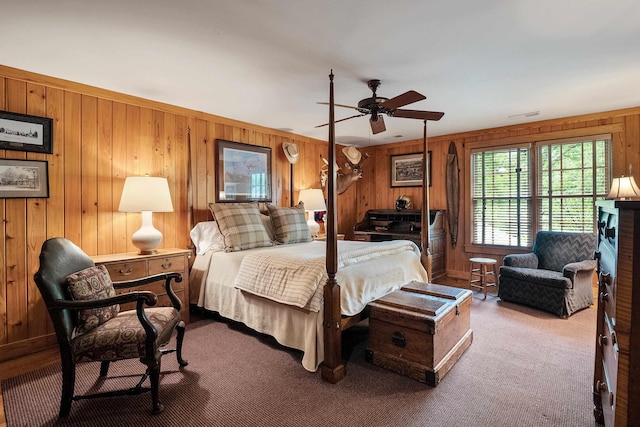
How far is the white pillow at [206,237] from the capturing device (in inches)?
139

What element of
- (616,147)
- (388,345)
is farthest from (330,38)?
(616,147)

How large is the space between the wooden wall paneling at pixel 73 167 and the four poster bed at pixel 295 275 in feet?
3.62

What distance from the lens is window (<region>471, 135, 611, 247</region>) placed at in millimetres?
4055

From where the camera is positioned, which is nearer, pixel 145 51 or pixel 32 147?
pixel 145 51

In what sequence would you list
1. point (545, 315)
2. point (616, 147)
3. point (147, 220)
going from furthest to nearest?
point (616, 147) → point (545, 315) → point (147, 220)

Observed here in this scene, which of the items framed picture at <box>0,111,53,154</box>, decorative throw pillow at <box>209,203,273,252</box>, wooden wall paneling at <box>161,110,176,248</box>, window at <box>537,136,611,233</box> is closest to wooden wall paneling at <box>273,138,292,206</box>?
decorative throw pillow at <box>209,203,273,252</box>

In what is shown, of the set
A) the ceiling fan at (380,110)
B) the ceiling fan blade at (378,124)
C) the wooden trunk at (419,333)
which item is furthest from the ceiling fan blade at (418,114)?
the wooden trunk at (419,333)

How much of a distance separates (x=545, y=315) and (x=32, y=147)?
17.0 ft

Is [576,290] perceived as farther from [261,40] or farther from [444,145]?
[261,40]

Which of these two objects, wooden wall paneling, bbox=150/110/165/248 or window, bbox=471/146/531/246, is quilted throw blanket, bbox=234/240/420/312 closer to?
wooden wall paneling, bbox=150/110/165/248

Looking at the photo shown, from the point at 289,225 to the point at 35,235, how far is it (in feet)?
7.76

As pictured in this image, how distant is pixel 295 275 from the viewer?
8.32 feet

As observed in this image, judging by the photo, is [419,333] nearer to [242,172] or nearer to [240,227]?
[240,227]

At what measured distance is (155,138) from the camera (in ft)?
11.5
